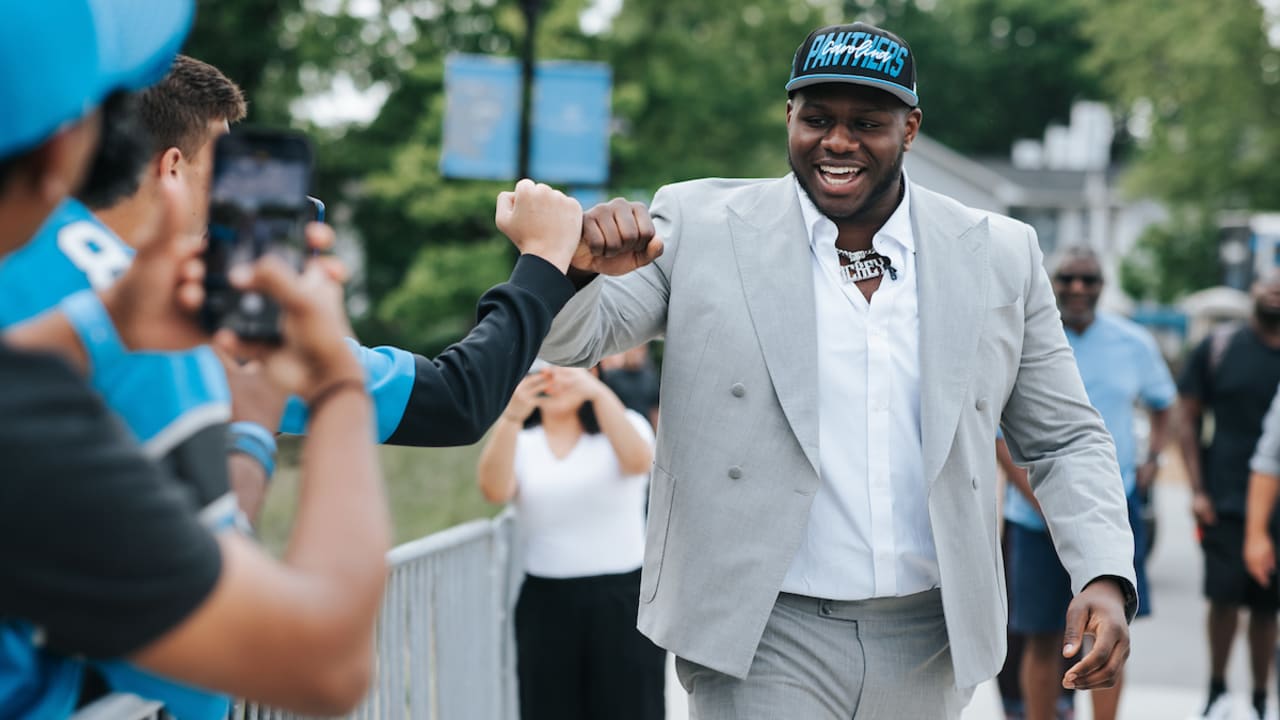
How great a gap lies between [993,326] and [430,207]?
22032 millimetres

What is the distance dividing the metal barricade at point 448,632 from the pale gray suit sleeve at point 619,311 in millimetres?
1132

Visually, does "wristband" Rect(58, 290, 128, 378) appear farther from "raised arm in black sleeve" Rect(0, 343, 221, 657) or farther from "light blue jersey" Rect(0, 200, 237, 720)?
"raised arm in black sleeve" Rect(0, 343, 221, 657)

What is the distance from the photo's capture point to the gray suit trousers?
127 inches

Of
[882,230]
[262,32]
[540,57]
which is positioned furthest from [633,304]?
[262,32]

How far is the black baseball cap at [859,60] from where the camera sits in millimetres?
3373

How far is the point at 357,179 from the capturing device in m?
28.5

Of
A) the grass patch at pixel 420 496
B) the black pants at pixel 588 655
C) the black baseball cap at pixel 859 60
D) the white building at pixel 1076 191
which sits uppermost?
the white building at pixel 1076 191

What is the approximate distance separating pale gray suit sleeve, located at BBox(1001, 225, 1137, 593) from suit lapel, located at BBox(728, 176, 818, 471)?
0.62 meters

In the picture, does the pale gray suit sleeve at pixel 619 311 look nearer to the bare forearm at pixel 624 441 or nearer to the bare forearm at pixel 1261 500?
the bare forearm at pixel 624 441

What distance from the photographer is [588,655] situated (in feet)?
18.6

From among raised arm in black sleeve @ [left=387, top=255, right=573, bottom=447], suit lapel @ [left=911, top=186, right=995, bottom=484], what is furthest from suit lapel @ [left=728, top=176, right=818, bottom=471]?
raised arm in black sleeve @ [left=387, top=255, right=573, bottom=447]

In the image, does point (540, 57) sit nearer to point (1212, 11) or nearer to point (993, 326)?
point (1212, 11)

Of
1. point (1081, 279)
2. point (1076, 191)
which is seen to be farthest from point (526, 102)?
point (1076, 191)

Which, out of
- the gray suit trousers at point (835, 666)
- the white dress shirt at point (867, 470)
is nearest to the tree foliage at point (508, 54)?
the white dress shirt at point (867, 470)
